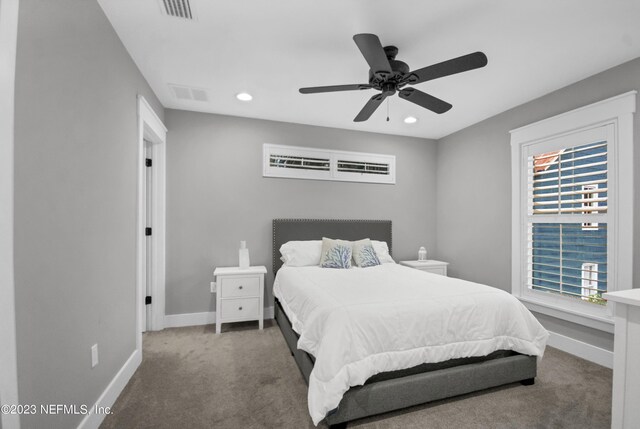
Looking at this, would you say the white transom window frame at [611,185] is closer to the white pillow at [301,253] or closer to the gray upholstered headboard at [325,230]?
the gray upholstered headboard at [325,230]

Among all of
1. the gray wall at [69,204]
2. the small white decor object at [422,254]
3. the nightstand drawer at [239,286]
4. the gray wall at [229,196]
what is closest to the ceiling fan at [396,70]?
the gray wall at [69,204]

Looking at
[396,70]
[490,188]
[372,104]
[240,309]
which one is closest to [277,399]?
[240,309]

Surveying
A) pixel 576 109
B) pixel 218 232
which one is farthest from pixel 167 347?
pixel 576 109

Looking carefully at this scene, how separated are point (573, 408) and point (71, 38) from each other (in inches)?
150

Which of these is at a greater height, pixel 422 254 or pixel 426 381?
pixel 422 254

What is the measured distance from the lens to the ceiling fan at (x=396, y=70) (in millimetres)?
1748

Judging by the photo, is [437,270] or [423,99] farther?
[437,270]

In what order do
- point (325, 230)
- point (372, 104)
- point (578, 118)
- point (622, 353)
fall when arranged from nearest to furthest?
point (622, 353)
point (372, 104)
point (578, 118)
point (325, 230)

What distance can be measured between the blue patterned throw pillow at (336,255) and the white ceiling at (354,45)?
1.69 m

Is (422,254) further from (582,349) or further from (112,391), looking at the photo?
(112,391)

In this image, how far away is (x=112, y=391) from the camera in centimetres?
200

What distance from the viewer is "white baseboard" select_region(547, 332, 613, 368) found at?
256 centimetres

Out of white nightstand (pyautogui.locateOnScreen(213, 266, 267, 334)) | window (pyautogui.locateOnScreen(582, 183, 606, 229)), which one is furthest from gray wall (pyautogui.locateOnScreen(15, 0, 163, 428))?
window (pyautogui.locateOnScreen(582, 183, 606, 229))

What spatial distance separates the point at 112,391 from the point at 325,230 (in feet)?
8.83
